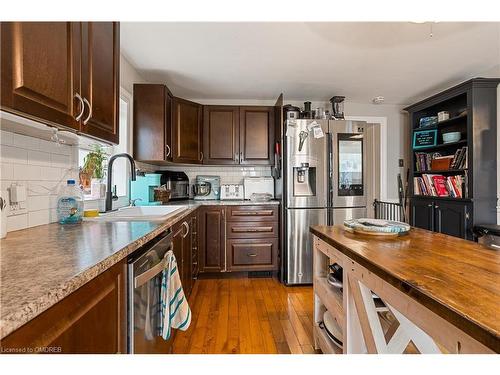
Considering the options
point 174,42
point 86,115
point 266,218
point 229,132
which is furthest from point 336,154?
point 86,115

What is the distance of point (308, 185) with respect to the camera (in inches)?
122

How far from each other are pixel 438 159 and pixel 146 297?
351 cm

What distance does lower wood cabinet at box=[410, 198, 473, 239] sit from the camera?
2756mm

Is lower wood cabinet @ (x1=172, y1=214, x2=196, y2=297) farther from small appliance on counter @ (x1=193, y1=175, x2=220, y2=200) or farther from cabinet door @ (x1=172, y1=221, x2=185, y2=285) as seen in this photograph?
small appliance on counter @ (x1=193, y1=175, x2=220, y2=200)

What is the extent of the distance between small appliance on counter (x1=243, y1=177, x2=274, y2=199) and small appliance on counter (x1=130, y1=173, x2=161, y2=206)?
1237 mm

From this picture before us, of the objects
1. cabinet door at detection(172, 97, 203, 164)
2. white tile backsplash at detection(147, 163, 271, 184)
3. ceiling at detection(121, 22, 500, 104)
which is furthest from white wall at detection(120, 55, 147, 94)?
white tile backsplash at detection(147, 163, 271, 184)

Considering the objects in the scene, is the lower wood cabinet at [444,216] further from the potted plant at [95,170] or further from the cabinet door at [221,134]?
the potted plant at [95,170]

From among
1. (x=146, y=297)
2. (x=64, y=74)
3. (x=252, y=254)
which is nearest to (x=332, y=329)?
(x=146, y=297)

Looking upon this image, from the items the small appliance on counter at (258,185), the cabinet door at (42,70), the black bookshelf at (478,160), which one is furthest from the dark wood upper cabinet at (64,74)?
the black bookshelf at (478,160)

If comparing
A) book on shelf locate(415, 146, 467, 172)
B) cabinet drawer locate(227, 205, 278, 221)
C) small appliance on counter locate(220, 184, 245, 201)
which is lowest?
cabinet drawer locate(227, 205, 278, 221)

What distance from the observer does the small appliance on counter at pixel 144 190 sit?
2693 millimetres

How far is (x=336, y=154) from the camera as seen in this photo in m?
3.11
